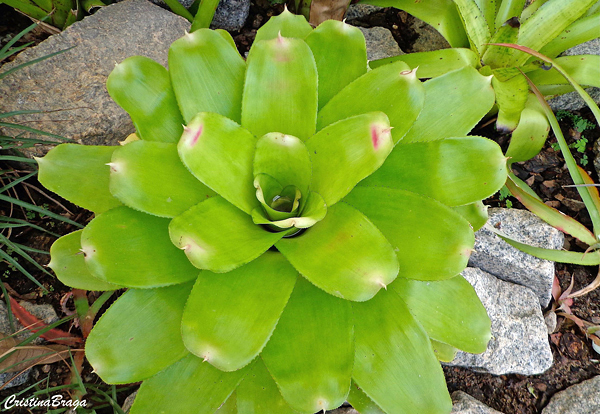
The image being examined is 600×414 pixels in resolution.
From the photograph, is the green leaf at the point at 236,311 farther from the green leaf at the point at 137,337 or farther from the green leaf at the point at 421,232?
the green leaf at the point at 421,232

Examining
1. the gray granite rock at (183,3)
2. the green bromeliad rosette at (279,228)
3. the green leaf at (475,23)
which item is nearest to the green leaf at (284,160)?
the green bromeliad rosette at (279,228)

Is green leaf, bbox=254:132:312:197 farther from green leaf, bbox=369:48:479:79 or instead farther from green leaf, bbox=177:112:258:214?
green leaf, bbox=369:48:479:79

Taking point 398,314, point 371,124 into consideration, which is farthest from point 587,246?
point 371,124

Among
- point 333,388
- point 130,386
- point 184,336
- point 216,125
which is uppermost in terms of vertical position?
point 216,125

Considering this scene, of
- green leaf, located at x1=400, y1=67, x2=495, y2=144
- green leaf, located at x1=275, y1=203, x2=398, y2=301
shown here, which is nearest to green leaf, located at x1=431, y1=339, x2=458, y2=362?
green leaf, located at x1=275, y1=203, x2=398, y2=301

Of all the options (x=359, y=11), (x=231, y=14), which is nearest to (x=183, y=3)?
(x=231, y=14)

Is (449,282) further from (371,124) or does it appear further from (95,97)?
(95,97)

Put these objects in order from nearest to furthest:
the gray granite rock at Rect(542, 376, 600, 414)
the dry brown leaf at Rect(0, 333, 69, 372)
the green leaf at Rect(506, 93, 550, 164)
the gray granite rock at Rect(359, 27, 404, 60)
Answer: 1. the dry brown leaf at Rect(0, 333, 69, 372)
2. the gray granite rock at Rect(542, 376, 600, 414)
3. the green leaf at Rect(506, 93, 550, 164)
4. the gray granite rock at Rect(359, 27, 404, 60)

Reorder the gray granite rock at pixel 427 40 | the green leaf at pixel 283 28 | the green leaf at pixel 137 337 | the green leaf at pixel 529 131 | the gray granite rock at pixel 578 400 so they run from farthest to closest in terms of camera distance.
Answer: the gray granite rock at pixel 427 40 < the green leaf at pixel 529 131 < the gray granite rock at pixel 578 400 < the green leaf at pixel 283 28 < the green leaf at pixel 137 337
